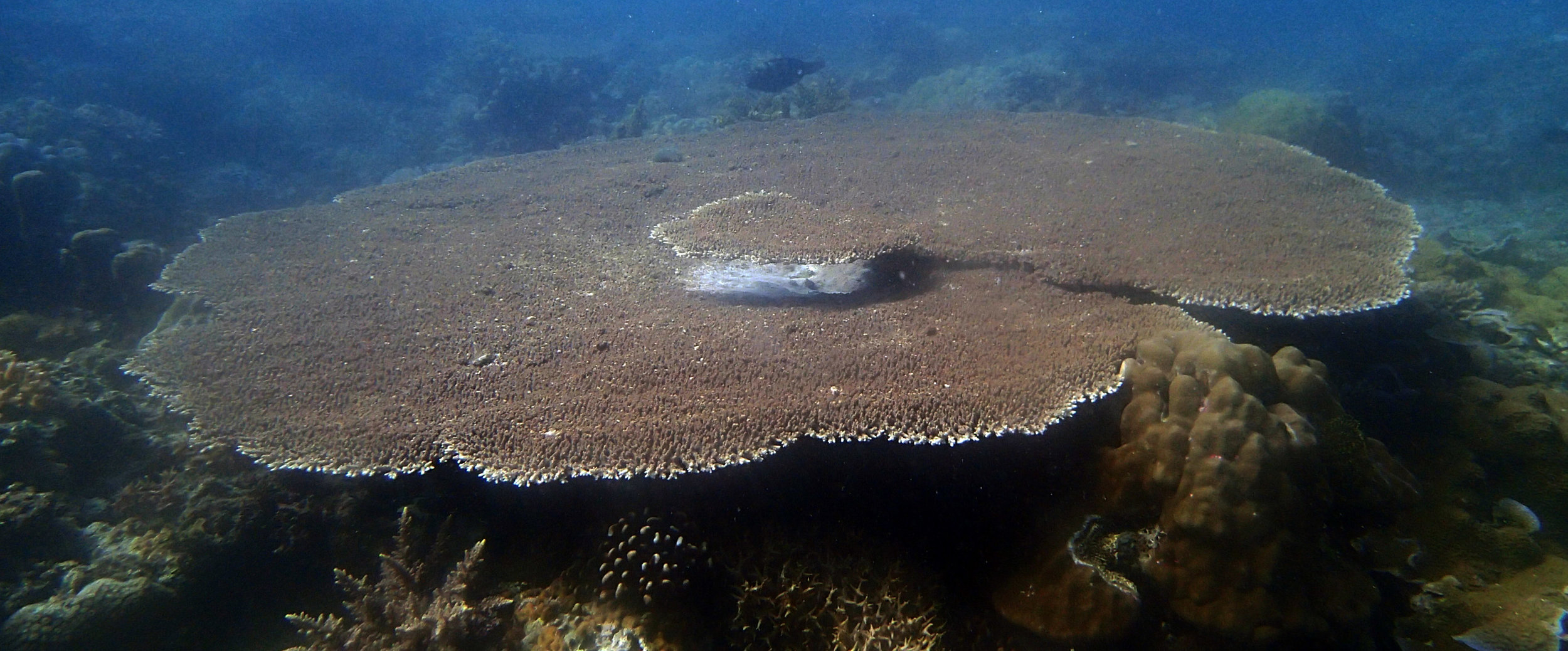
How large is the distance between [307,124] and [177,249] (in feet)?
46.7

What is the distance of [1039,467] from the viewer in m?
3.29

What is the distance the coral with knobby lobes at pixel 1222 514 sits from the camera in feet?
8.90

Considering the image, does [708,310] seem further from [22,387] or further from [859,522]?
[22,387]

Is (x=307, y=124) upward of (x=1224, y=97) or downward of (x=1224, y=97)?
upward

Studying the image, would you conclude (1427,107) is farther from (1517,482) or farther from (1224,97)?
(1517,482)

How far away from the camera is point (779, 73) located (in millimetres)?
15469

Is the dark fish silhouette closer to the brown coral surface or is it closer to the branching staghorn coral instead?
the brown coral surface

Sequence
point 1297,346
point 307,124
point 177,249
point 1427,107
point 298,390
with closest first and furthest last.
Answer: point 298,390 → point 1297,346 → point 177,249 → point 1427,107 → point 307,124

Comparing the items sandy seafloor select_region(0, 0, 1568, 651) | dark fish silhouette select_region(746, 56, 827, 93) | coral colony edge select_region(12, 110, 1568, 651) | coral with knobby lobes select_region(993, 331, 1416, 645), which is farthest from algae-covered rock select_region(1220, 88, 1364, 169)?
coral with knobby lobes select_region(993, 331, 1416, 645)

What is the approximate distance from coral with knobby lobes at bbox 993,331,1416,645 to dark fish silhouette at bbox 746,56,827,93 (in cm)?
1413

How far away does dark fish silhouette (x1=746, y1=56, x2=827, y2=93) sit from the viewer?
15.4m

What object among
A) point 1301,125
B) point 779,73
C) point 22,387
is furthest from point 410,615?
point 1301,125

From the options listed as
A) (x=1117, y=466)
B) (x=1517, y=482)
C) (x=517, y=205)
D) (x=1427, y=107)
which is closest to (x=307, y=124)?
(x=517, y=205)

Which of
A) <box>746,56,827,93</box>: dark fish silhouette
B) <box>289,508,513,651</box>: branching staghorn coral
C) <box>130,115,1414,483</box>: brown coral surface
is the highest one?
<box>746,56,827,93</box>: dark fish silhouette
